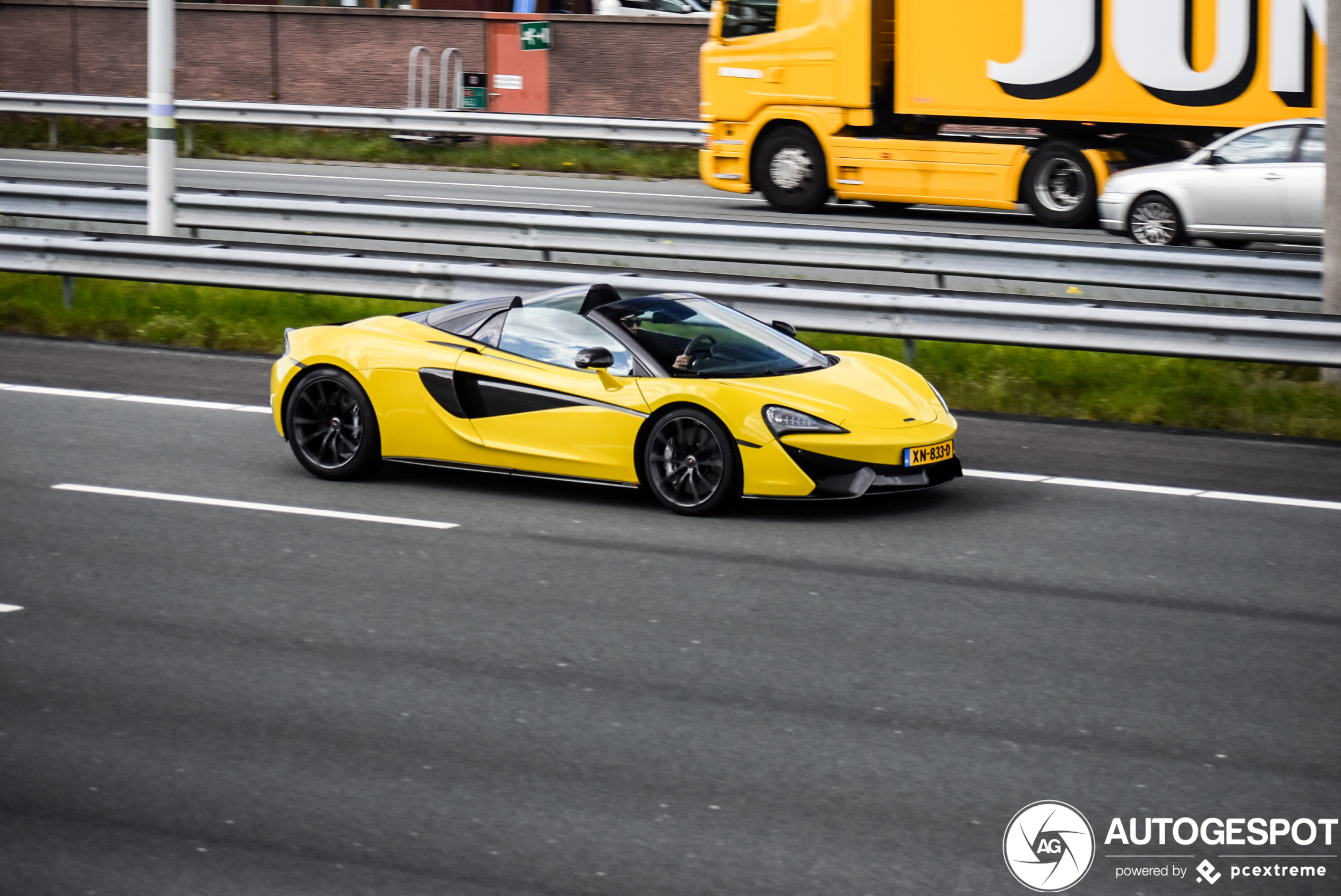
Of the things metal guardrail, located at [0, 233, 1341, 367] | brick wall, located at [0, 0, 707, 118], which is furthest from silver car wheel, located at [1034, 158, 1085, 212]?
brick wall, located at [0, 0, 707, 118]

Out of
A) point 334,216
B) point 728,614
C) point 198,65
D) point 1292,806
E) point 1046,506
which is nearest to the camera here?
point 1292,806

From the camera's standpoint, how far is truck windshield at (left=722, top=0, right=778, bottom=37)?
22.5 metres

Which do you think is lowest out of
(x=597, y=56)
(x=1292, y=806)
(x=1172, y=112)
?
(x=1292, y=806)

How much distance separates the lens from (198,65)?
106 ft

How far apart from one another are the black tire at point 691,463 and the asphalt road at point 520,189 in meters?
11.0

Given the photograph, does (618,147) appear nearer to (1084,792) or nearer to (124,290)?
(124,290)

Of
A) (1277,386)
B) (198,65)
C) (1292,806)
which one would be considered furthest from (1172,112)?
(198,65)

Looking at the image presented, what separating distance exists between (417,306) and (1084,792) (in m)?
9.90

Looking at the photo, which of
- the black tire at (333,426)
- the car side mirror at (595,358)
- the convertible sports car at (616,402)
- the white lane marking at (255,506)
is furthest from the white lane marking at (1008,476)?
the black tire at (333,426)

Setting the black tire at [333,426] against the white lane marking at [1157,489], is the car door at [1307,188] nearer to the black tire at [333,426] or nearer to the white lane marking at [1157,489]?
the white lane marking at [1157,489]

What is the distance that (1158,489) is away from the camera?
9.57m

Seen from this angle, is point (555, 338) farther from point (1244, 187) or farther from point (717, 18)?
point (717, 18)

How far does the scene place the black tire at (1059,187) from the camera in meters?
20.9

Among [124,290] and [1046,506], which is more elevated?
[124,290]
